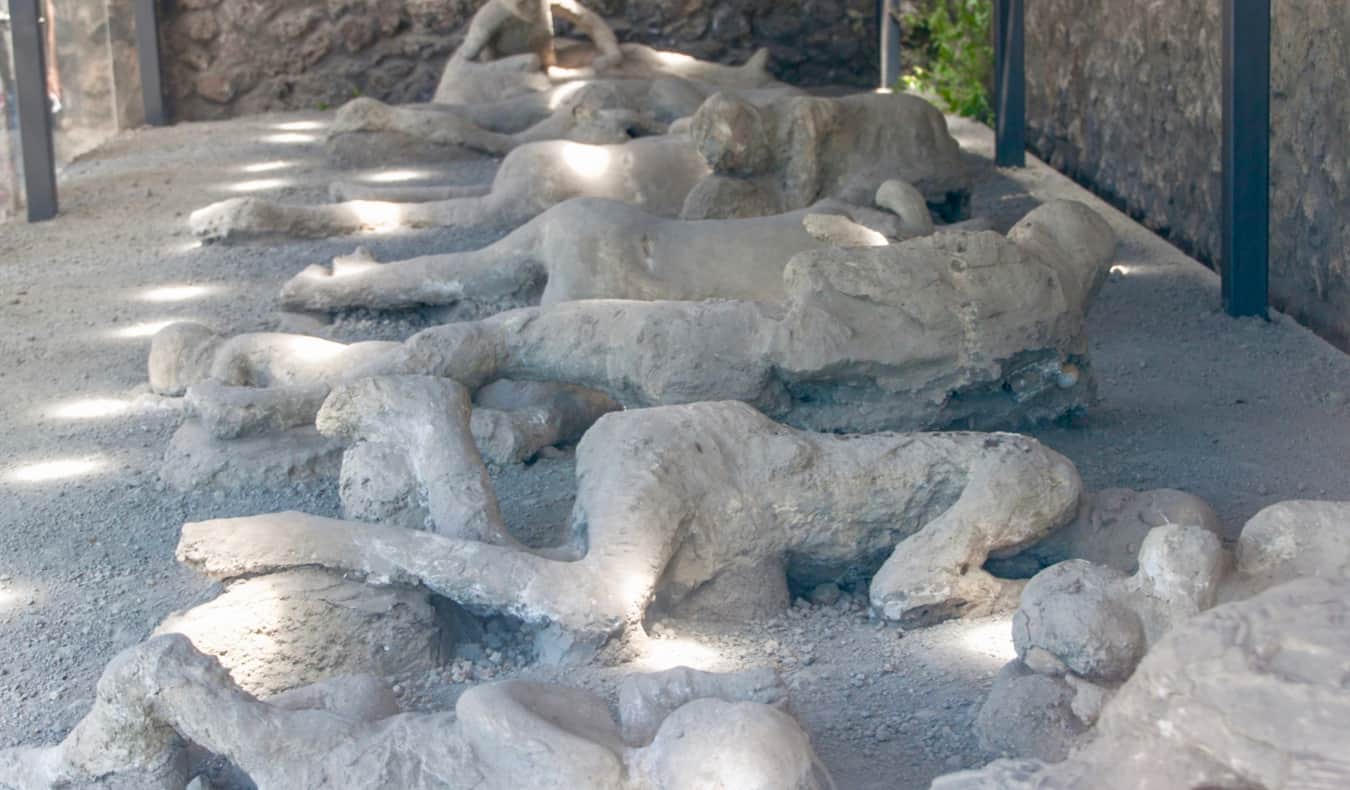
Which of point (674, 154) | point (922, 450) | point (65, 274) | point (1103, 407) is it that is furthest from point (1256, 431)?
point (65, 274)

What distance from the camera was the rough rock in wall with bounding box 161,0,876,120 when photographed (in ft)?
32.2

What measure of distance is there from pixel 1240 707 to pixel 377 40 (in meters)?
9.34

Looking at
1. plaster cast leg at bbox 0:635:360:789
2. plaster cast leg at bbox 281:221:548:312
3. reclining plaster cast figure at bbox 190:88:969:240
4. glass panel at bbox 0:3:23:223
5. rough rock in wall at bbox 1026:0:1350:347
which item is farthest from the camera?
glass panel at bbox 0:3:23:223

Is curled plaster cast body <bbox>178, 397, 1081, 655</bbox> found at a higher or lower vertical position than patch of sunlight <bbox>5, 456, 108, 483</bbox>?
higher

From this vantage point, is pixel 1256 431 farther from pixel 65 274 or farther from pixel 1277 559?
pixel 65 274

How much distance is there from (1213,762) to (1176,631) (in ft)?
0.48

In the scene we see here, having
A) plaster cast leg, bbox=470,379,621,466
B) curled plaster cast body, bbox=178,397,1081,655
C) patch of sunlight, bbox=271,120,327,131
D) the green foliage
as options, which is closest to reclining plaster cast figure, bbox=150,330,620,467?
plaster cast leg, bbox=470,379,621,466

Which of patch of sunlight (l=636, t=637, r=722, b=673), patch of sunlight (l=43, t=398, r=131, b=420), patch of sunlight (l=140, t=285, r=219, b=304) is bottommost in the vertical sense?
patch of sunlight (l=636, t=637, r=722, b=673)

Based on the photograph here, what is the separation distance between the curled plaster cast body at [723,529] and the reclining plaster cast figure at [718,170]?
7.81 feet

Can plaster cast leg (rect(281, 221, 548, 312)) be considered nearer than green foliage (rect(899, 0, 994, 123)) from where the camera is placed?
Yes

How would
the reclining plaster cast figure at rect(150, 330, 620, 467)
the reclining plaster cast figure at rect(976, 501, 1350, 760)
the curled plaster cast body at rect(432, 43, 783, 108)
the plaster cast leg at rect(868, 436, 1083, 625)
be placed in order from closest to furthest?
the reclining plaster cast figure at rect(976, 501, 1350, 760), the plaster cast leg at rect(868, 436, 1083, 625), the reclining plaster cast figure at rect(150, 330, 620, 467), the curled plaster cast body at rect(432, 43, 783, 108)

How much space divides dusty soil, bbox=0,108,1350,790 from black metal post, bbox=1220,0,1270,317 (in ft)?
0.47

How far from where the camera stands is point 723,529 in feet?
9.34

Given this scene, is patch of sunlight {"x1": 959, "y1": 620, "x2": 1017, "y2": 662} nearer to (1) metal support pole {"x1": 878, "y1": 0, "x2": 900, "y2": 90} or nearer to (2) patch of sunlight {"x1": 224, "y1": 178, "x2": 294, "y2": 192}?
(2) patch of sunlight {"x1": 224, "y1": 178, "x2": 294, "y2": 192}
